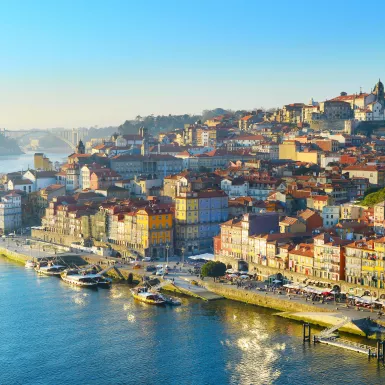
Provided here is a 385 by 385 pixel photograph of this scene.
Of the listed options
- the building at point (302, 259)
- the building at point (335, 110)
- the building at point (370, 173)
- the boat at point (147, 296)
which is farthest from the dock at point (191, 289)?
the building at point (335, 110)

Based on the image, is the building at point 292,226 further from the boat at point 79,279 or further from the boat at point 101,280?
the boat at point 79,279

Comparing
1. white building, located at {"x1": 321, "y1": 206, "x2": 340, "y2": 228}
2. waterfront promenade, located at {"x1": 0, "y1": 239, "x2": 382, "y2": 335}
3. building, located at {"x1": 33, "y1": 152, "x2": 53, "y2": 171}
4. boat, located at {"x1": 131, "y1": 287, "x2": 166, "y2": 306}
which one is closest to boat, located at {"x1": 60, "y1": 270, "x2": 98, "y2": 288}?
waterfront promenade, located at {"x1": 0, "y1": 239, "x2": 382, "y2": 335}

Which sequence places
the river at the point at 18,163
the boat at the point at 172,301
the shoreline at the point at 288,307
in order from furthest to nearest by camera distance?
the river at the point at 18,163, the boat at the point at 172,301, the shoreline at the point at 288,307

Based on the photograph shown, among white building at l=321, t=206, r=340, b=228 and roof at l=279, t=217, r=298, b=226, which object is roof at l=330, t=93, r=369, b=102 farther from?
roof at l=279, t=217, r=298, b=226

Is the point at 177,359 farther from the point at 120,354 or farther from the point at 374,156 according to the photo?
the point at 374,156

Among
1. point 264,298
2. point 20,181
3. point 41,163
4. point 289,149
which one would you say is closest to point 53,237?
point 20,181

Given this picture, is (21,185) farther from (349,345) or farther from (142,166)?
(349,345)
